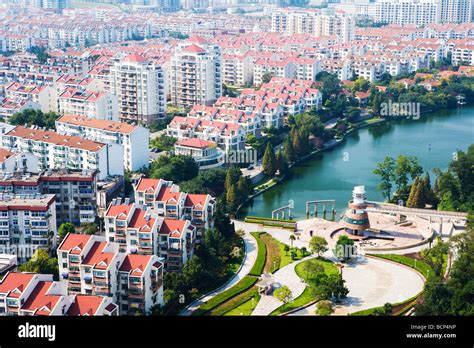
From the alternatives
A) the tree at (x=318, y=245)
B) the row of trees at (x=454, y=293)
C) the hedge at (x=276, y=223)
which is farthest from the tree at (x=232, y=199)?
the row of trees at (x=454, y=293)

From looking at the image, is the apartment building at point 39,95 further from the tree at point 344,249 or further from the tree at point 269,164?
the tree at point 344,249

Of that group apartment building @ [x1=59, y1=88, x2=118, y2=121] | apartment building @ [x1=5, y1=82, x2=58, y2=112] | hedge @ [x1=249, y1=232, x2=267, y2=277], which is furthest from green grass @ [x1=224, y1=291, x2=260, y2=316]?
apartment building @ [x1=5, y1=82, x2=58, y2=112]

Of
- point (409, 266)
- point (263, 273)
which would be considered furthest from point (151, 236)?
point (409, 266)

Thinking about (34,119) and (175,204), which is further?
(34,119)

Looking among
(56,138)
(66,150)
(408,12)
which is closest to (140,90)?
(56,138)

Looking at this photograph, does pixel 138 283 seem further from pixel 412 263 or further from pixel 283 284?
pixel 412 263

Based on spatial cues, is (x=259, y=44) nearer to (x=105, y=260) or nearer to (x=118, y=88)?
(x=118, y=88)
